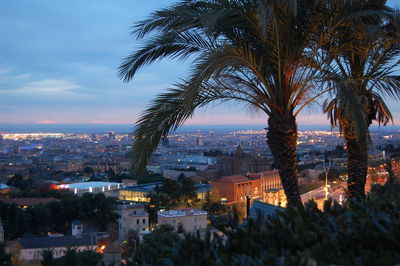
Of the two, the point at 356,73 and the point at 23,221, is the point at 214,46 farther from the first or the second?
the point at 23,221

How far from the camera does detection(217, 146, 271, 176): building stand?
211 ft

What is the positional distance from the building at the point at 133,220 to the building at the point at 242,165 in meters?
37.5

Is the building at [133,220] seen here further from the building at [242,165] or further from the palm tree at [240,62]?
the building at [242,165]

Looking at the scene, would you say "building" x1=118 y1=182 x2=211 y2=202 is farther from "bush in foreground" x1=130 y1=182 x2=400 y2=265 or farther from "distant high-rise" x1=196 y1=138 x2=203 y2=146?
"distant high-rise" x1=196 y1=138 x2=203 y2=146

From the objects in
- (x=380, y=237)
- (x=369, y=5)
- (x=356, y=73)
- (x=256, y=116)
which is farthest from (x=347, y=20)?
(x=380, y=237)

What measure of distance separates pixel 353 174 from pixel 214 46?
323 centimetres

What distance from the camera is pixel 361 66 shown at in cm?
733

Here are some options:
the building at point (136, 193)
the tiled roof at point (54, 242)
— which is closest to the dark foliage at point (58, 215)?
the tiled roof at point (54, 242)

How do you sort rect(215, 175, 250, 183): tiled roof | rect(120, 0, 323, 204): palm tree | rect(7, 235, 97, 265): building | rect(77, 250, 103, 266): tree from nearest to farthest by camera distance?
rect(120, 0, 323, 204): palm tree → rect(77, 250, 103, 266): tree → rect(7, 235, 97, 265): building → rect(215, 175, 250, 183): tiled roof

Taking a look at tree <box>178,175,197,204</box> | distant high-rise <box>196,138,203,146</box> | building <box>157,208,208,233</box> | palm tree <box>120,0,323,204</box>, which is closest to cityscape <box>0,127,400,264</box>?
building <box>157,208,208,233</box>

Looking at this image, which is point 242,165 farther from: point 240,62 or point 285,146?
point 240,62

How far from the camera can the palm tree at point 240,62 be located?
569 centimetres

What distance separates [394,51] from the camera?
24.1 feet

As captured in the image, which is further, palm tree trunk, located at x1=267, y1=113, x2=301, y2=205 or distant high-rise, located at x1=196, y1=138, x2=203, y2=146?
distant high-rise, located at x1=196, y1=138, x2=203, y2=146
